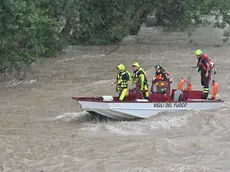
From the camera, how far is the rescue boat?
16.6 m

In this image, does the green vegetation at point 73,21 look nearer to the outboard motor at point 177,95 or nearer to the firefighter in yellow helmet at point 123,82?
the firefighter in yellow helmet at point 123,82

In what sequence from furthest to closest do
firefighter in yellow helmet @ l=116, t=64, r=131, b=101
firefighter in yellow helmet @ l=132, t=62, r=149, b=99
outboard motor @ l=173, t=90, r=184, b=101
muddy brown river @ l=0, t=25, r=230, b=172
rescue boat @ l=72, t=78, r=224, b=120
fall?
1. outboard motor @ l=173, t=90, r=184, b=101
2. firefighter in yellow helmet @ l=132, t=62, r=149, b=99
3. firefighter in yellow helmet @ l=116, t=64, r=131, b=101
4. rescue boat @ l=72, t=78, r=224, b=120
5. muddy brown river @ l=0, t=25, r=230, b=172

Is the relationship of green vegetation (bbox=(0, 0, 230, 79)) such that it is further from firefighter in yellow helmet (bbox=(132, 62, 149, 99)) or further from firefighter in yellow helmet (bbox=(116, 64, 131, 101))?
firefighter in yellow helmet (bbox=(132, 62, 149, 99))

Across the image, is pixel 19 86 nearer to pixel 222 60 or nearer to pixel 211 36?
pixel 222 60

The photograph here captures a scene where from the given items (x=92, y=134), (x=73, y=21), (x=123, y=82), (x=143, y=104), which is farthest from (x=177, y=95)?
(x=73, y=21)

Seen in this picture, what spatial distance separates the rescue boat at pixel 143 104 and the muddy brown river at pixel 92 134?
24cm

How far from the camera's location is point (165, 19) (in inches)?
1594

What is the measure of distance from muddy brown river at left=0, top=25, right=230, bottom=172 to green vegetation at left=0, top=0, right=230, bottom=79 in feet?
5.43

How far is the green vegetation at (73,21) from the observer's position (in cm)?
2219

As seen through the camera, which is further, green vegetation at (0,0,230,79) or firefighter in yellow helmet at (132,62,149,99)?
green vegetation at (0,0,230,79)

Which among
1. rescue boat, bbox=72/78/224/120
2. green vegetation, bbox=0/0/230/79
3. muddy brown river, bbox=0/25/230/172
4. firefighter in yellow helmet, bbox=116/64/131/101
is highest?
green vegetation, bbox=0/0/230/79

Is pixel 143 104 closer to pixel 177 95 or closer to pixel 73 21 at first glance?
pixel 177 95

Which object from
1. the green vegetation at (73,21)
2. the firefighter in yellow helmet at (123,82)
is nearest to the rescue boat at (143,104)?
the firefighter in yellow helmet at (123,82)

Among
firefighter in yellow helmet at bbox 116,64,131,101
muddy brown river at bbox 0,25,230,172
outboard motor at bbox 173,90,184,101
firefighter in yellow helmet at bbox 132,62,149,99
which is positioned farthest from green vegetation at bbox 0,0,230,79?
outboard motor at bbox 173,90,184,101
